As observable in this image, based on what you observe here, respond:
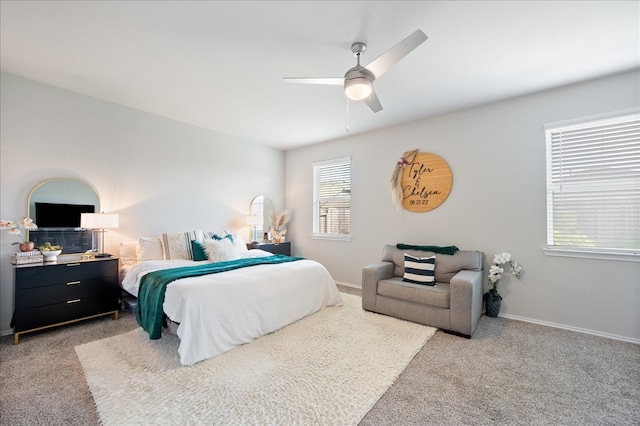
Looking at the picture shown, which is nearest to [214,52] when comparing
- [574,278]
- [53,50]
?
[53,50]

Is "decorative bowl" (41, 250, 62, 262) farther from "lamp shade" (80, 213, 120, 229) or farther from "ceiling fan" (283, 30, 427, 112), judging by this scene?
"ceiling fan" (283, 30, 427, 112)

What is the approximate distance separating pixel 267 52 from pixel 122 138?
2.63 metres

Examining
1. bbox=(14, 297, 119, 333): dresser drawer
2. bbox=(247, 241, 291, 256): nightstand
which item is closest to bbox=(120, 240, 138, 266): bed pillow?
bbox=(14, 297, 119, 333): dresser drawer

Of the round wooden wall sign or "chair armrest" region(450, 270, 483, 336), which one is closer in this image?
"chair armrest" region(450, 270, 483, 336)

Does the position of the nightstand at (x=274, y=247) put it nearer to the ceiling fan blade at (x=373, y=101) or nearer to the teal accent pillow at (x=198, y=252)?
the teal accent pillow at (x=198, y=252)

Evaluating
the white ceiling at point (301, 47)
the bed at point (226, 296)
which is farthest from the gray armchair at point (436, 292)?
the white ceiling at point (301, 47)

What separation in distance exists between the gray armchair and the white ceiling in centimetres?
Result: 210

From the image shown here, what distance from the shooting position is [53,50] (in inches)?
100

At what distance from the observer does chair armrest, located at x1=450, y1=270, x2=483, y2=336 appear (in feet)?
9.18

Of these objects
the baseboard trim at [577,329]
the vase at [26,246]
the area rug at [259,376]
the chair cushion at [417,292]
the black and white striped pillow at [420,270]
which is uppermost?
the vase at [26,246]

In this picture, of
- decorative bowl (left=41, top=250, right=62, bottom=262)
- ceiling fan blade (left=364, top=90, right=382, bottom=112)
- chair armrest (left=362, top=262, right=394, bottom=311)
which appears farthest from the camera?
chair armrest (left=362, top=262, right=394, bottom=311)

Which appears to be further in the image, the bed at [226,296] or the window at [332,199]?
the window at [332,199]

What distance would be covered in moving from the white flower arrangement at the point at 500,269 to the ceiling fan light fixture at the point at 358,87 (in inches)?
105

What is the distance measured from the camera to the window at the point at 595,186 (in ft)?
9.30
